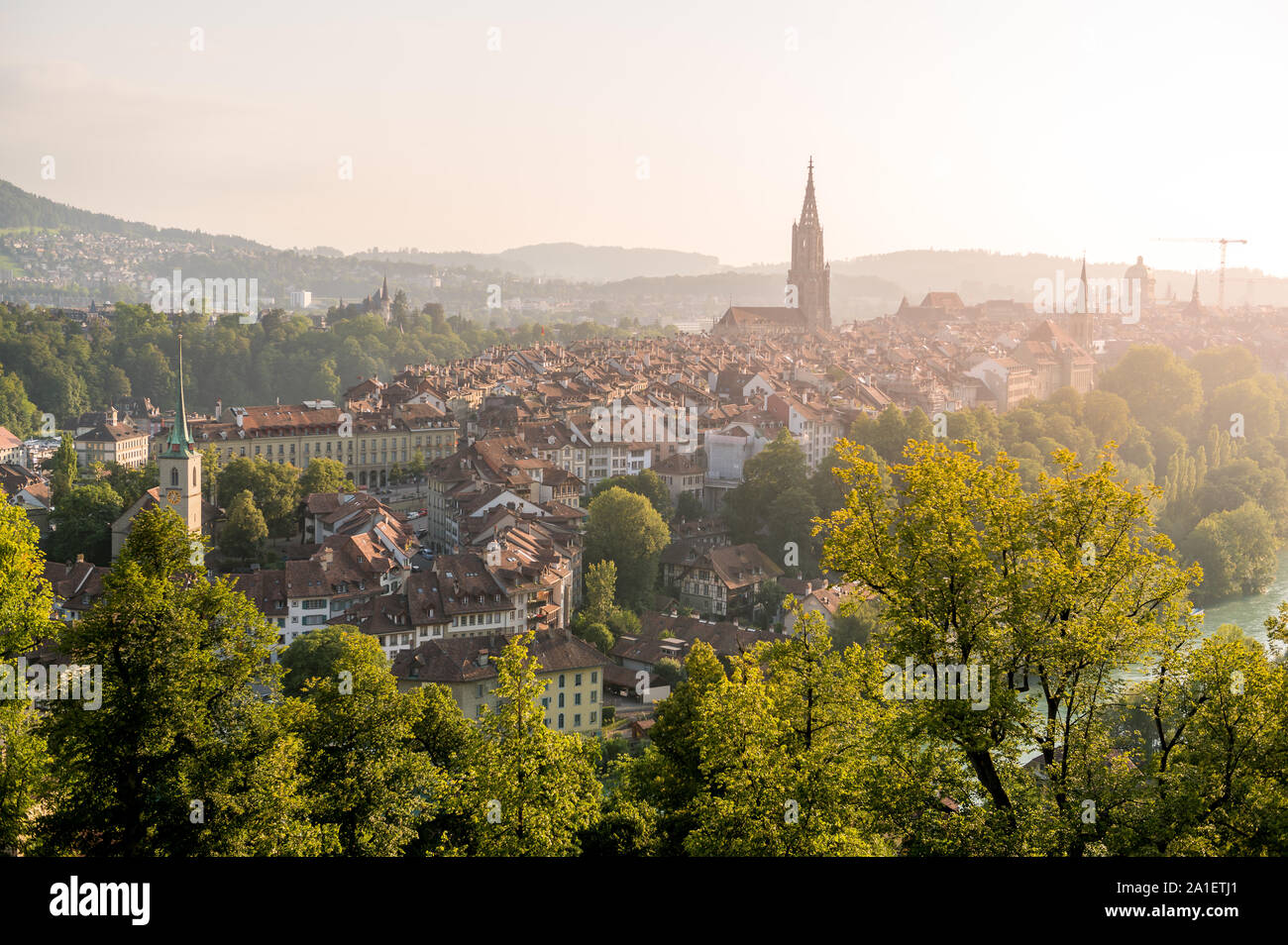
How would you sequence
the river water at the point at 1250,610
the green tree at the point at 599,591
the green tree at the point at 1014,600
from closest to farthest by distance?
the green tree at the point at 1014,600
the green tree at the point at 599,591
the river water at the point at 1250,610

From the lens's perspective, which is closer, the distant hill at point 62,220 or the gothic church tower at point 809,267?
the gothic church tower at point 809,267

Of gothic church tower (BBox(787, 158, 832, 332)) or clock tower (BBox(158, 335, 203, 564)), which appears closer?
clock tower (BBox(158, 335, 203, 564))

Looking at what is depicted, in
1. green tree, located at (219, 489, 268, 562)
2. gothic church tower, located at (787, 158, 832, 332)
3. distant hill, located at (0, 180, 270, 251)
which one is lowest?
green tree, located at (219, 489, 268, 562)

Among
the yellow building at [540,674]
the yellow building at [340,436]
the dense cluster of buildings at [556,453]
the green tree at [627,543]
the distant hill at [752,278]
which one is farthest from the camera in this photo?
the distant hill at [752,278]

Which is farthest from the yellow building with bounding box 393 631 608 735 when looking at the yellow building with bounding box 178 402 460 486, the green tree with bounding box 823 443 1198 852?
the yellow building with bounding box 178 402 460 486

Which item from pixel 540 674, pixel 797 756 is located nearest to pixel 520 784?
pixel 797 756

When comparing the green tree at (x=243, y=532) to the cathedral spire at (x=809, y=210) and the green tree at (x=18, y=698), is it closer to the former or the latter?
the green tree at (x=18, y=698)

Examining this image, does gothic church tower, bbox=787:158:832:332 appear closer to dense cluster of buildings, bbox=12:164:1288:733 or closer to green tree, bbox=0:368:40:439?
dense cluster of buildings, bbox=12:164:1288:733

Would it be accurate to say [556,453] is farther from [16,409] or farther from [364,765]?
[16,409]

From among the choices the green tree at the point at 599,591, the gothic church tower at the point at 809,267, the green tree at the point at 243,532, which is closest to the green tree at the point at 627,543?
the green tree at the point at 599,591

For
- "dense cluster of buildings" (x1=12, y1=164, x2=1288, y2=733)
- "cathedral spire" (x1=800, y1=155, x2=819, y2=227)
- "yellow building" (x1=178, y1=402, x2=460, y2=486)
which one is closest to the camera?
"dense cluster of buildings" (x1=12, y1=164, x2=1288, y2=733)
